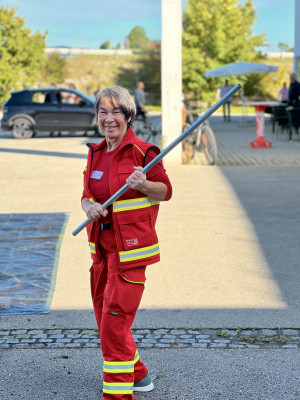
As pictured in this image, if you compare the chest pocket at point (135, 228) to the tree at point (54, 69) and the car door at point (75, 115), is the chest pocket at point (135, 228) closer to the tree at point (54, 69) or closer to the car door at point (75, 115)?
the car door at point (75, 115)

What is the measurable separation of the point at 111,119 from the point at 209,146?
1121 centimetres

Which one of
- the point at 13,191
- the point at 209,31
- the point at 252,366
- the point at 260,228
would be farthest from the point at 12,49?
the point at 252,366

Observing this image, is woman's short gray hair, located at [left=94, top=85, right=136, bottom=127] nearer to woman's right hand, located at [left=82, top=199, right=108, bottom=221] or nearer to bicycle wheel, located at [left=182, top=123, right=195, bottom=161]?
woman's right hand, located at [left=82, top=199, right=108, bottom=221]

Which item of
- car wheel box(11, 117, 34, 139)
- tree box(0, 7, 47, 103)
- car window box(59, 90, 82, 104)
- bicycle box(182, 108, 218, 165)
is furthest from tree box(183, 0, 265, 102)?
bicycle box(182, 108, 218, 165)

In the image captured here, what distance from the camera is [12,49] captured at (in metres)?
48.2

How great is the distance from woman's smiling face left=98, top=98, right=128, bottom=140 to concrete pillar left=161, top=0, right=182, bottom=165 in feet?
34.3

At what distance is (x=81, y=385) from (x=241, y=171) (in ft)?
32.1

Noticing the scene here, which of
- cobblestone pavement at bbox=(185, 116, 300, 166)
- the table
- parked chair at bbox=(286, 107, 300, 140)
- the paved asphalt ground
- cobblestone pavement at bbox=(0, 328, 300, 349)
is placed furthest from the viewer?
parked chair at bbox=(286, 107, 300, 140)

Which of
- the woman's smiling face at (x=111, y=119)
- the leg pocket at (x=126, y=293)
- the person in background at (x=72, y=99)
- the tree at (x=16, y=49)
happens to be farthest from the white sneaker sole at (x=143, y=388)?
the tree at (x=16, y=49)

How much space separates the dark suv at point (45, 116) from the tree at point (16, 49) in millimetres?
24747

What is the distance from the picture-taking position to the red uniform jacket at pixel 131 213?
358 centimetres

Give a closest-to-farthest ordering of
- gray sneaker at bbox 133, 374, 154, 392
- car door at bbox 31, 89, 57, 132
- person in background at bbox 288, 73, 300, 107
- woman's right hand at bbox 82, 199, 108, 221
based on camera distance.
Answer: woman's right hand at bbox 82, 199, 108, 221
gray sneaker at bbox 133, 374, 154, 392
person in background at bbox 288, 73, 300, 107
car door at bbox 31, 89, 57, 132

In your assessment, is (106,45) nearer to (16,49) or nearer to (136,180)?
(16,49)

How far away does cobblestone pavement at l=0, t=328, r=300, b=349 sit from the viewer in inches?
182
